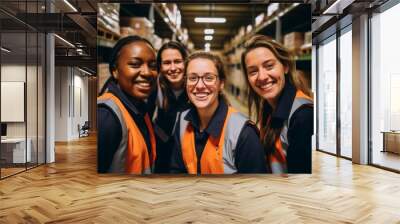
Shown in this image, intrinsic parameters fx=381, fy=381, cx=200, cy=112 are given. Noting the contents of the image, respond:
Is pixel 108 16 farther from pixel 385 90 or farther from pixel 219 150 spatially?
pixel 385 90

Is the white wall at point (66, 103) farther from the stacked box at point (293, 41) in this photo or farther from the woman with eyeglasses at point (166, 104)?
the stacked box at point (293, 41)

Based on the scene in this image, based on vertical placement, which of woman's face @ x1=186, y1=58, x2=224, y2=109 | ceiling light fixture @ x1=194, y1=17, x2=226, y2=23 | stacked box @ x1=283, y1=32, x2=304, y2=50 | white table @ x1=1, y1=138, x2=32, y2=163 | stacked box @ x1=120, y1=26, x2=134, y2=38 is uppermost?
ceiling light fixture @ x1=194, y1=17, x2=226, y2=23

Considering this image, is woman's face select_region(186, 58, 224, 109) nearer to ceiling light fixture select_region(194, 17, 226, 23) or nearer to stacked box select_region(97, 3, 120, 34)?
ceiling light fixture select_region(194, 17, 226, 23)

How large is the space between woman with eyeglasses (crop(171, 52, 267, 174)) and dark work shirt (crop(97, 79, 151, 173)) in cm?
64

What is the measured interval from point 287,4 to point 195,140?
2.78 m

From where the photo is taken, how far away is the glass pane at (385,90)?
7340mm

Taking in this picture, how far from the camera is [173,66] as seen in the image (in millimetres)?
6500

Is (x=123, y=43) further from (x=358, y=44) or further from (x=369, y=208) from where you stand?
(x=358, y=44)

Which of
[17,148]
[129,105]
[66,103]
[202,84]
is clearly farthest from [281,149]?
[66,103]

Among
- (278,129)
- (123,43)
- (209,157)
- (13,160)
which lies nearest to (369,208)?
(278,129)

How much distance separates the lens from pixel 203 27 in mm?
6574

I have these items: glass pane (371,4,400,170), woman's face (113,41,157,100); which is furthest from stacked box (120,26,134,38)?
glass pane (371,4,400,170)

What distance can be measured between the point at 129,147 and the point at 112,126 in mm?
458

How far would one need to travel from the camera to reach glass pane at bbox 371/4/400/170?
7.34 metres
